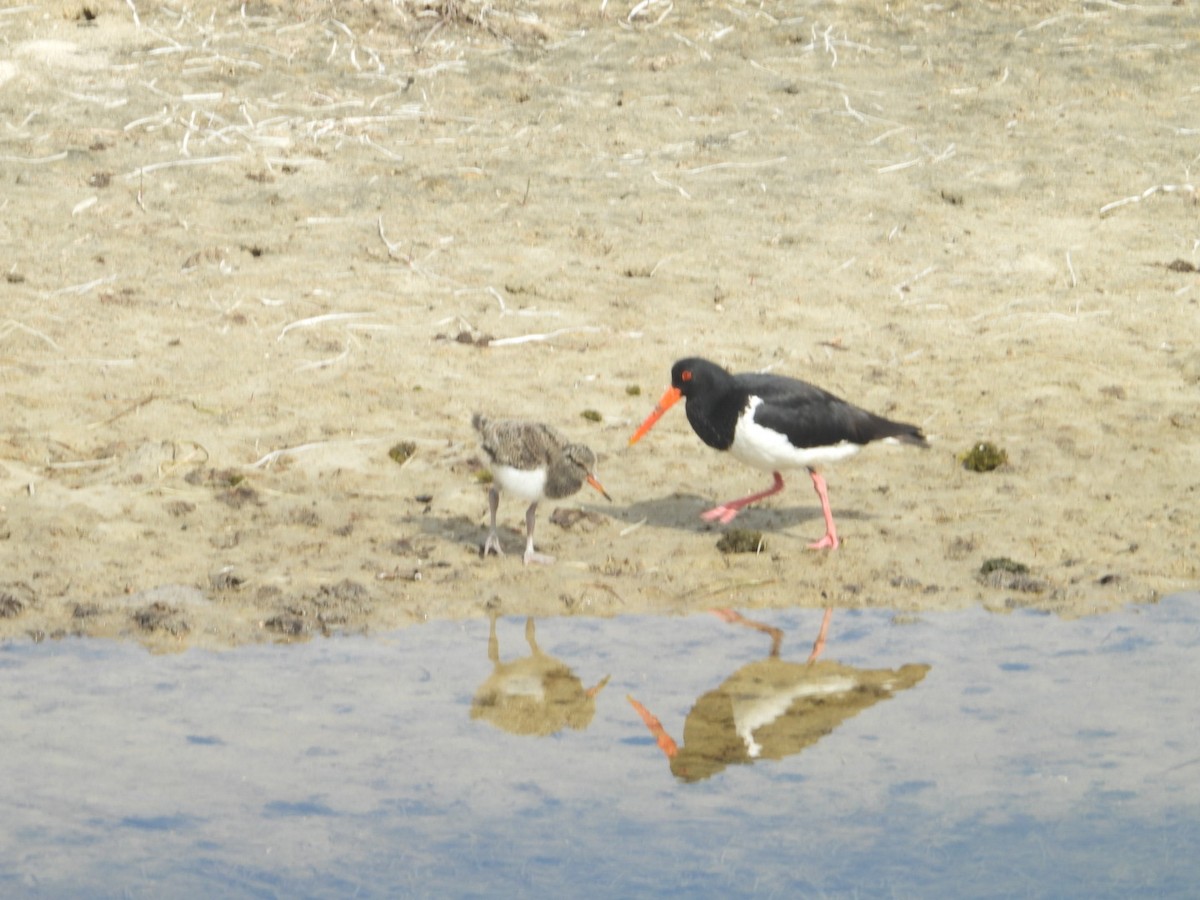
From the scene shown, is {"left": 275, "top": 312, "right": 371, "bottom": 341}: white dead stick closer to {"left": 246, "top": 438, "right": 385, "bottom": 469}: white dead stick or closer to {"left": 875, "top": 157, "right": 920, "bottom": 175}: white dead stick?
{"left": 246, "top": 438, "right": 385, "bottom": 469}: white dead stick

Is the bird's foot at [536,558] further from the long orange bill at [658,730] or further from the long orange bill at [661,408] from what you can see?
the long orange bill at [658,730]

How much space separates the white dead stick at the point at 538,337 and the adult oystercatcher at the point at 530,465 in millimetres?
2098

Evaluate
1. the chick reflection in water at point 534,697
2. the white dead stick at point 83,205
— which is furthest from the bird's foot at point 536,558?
the white dead stick at point 83,205

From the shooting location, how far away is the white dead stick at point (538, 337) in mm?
10266

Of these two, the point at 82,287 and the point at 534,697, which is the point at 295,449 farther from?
the point at 534,697

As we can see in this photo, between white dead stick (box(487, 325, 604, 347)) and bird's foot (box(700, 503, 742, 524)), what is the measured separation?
220cm

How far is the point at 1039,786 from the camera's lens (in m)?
5.77

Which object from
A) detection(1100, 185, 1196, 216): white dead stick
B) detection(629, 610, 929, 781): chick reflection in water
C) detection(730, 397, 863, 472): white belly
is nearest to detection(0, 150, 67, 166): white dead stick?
detection(730, 397, 863, 472): white belly

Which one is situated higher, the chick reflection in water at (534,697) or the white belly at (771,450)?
the white belly at (771,450)

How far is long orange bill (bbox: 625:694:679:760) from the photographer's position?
604 cm

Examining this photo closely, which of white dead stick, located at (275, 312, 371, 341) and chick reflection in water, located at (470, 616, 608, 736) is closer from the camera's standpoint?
chick reflection in water, located at (470, 616, 608, 736)

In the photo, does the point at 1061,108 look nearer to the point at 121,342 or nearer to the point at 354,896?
the point at 121,342

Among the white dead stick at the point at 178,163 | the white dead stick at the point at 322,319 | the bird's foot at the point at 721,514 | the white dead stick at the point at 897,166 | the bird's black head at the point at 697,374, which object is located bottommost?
the bird's foot at the point at 721,514

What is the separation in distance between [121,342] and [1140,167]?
7.44m
